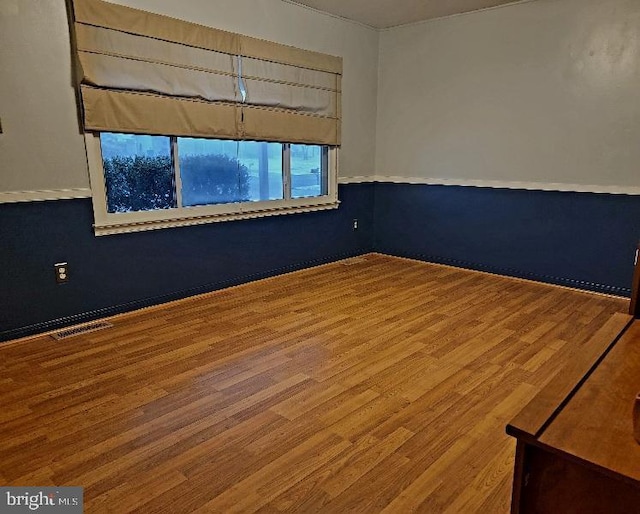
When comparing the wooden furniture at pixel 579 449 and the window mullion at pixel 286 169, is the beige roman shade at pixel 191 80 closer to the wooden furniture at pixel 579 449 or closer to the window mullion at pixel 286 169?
the window mullion at pixel 286 169

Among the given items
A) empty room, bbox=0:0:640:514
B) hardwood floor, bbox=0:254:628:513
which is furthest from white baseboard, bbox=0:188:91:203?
hardwood floor, bbox=0:254:628:513

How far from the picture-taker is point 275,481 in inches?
67.5

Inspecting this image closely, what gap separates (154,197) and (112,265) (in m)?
0.61

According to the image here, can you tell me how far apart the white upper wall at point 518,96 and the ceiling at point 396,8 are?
14cm

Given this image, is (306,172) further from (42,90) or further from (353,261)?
(42,90)

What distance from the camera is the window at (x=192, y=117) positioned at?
3.02m

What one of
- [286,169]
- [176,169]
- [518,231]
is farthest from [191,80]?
[518,231]

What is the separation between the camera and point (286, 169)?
4.43m

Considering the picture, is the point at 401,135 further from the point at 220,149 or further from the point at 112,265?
the point at 112,265

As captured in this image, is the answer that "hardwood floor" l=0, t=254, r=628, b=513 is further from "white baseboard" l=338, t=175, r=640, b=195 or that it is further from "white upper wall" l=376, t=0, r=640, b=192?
"white upper wall" l=376, t=0, r=640, b=192

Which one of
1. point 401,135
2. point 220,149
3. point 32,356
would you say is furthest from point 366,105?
point 32,356

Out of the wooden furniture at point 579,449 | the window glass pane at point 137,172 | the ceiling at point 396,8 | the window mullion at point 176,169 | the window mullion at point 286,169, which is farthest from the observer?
the window mullion at point 286,169

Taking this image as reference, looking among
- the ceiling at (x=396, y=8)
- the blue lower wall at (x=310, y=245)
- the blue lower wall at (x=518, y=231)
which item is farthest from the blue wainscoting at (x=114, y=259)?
the ceiling at (x=396, y=8)

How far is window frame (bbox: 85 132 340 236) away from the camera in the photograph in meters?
3.12
